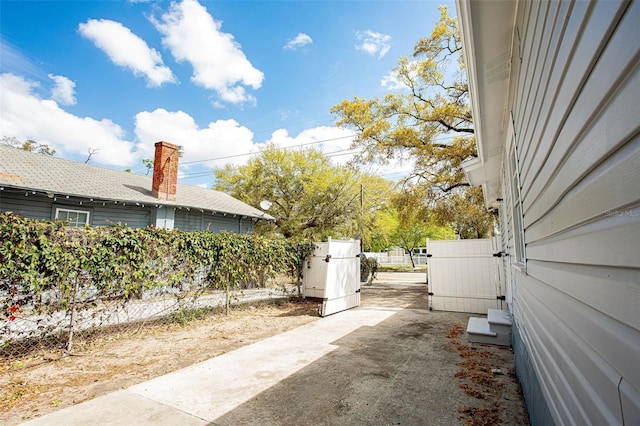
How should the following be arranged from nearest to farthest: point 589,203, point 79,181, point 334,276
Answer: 1. point 589,203
2. point 334,276
3. point 79,181

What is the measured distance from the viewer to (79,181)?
31.6 ft

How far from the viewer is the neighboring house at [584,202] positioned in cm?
67

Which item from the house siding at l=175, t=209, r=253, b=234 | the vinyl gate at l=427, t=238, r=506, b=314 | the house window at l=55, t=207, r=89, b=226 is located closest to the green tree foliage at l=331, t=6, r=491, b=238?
the vinyl gate at l=427, t=238, r=506, b=314

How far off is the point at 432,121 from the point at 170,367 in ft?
36.8

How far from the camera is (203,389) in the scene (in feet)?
10.8

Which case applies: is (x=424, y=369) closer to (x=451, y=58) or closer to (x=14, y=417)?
(x=14, y=417)

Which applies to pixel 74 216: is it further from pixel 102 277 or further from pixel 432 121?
pixel 432 121

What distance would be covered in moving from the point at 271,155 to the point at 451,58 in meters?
11.0

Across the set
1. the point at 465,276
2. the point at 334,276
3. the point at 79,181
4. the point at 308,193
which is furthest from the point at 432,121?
the point at 79,181

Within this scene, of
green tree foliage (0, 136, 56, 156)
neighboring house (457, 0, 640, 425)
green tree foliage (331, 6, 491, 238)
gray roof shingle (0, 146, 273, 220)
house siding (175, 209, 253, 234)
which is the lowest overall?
neighboring house (457, 0, 640, 425)

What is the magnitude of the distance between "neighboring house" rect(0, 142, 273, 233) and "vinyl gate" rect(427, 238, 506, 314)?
6.75m

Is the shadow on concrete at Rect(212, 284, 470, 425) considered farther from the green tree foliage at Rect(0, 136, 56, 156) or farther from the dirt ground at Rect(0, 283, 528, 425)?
the green tree foliage at Rect(0, 136, 56, 156)

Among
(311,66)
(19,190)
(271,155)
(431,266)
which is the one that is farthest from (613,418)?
(271,155)

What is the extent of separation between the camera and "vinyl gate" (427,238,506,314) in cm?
716
